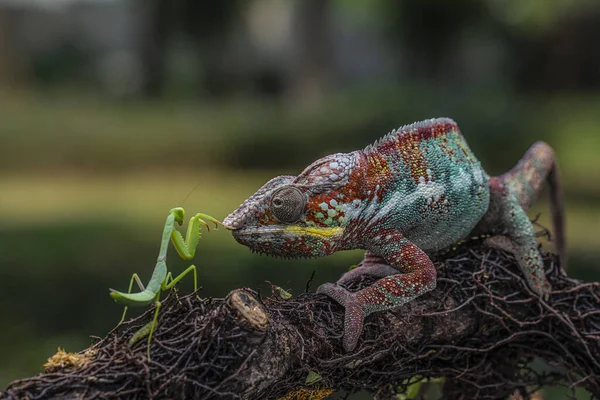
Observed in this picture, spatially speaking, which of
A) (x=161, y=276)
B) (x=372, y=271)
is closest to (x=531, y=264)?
(x=372, y=271)

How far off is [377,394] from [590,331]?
68 centimetres

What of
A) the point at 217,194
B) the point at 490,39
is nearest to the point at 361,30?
the point at 490,39

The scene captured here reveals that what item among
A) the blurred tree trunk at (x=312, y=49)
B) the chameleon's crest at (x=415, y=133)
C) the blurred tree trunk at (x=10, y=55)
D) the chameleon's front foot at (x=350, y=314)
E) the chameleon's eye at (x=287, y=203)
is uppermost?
the blurred tree trunk at (x=10, y=55)

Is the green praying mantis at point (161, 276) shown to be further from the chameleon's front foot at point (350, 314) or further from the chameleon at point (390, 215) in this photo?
the chameleon's front foot at point (350, 314)

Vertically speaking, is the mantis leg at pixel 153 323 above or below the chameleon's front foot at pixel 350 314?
above

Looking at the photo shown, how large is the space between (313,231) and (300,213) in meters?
0.06

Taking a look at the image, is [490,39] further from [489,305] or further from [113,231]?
[489,305]

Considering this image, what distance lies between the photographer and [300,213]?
1805 millimetres

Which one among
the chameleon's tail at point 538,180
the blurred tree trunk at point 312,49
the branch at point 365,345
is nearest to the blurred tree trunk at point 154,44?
the blurred tree trunk at point 312,49

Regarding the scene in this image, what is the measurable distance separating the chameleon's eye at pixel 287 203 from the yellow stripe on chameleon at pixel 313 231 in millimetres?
24

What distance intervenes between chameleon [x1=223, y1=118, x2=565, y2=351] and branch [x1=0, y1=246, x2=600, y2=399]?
0.07m

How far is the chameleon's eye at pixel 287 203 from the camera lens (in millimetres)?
1774

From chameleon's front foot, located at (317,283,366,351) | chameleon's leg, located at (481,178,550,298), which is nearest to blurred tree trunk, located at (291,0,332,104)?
chameleon's leg, located at (481,178,550,298)

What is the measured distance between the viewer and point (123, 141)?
8.79m
